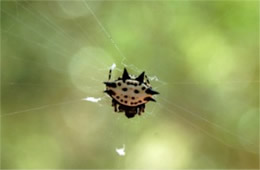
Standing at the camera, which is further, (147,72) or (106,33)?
(106,33)

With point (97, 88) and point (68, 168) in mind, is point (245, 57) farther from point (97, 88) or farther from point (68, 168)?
point (68, 168)

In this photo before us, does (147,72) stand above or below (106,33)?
below

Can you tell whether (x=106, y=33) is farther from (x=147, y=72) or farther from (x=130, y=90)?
(x=130, y=90)

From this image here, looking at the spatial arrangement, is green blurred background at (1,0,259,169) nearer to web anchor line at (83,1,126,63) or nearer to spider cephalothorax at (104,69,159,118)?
web anchor line at (83,1,126,63)

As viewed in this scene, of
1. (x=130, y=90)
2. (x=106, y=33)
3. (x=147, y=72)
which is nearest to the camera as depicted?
(x=130, y=90)

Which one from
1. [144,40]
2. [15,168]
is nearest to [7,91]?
[15,168]

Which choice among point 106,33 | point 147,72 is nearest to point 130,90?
point 147,72

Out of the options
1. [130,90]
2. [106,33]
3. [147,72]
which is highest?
[106,33]

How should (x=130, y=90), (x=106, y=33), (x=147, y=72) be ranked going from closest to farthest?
1. (x=130, y=90)
2. (x=147, y=72)
3. (x=106, y=33)

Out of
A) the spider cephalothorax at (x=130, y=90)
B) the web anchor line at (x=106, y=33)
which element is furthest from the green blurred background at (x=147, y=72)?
the spider cephalothorax at (x=130, y=90)
